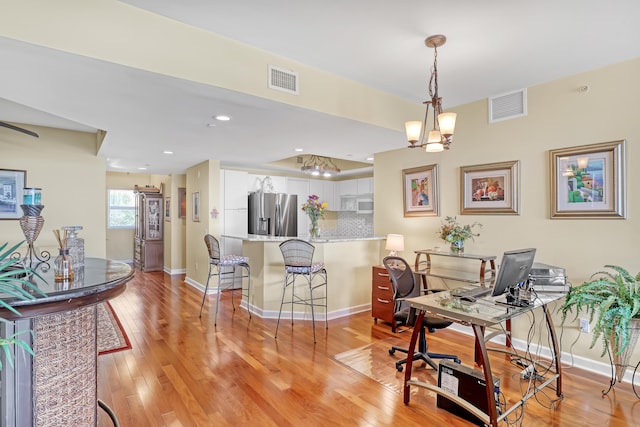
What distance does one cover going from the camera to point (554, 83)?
10.4ft

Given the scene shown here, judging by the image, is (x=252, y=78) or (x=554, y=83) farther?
(x=554, y=83)

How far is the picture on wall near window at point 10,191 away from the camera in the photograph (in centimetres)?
432

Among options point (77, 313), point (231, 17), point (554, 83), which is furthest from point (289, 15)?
point (554, 83)

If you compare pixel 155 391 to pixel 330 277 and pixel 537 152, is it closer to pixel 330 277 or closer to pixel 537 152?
pixel 330 277

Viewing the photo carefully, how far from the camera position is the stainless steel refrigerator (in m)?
6.11

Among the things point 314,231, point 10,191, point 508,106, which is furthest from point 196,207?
point 508,106

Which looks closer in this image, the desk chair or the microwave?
the desk chair

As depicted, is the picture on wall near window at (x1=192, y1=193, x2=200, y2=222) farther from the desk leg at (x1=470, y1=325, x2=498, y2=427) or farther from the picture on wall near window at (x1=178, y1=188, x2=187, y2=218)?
the desk leg at (x1=470, y1=325, x2=498, y2=427)

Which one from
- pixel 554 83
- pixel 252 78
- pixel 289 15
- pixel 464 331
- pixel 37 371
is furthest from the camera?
pixel 464 331

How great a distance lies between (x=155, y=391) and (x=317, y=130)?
2816 millimetres

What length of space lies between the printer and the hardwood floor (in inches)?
31.6

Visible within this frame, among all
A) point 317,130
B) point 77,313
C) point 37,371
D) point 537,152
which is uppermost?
point 317,130

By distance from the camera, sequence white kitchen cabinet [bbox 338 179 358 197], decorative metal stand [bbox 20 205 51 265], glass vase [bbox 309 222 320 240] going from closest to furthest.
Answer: decorative metal stand [bbox 20 205 51 265] → glass vase [bbox 309 222 320 240] → white kitchen cabinet [bbox 338 179 358 197]

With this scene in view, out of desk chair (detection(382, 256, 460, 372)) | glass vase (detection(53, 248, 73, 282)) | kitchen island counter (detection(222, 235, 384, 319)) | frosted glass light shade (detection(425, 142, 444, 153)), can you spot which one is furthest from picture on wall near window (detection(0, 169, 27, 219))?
frosted glass light shade (detection(425, 142, 444, 153))
